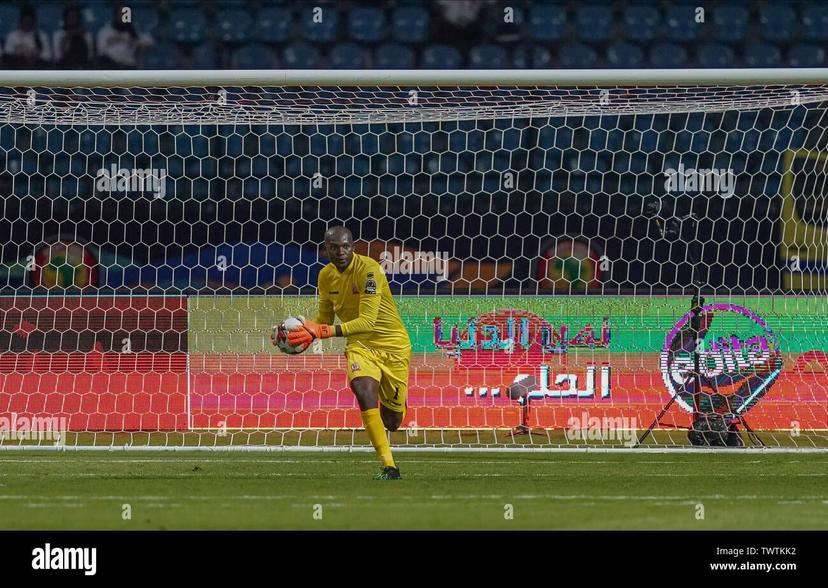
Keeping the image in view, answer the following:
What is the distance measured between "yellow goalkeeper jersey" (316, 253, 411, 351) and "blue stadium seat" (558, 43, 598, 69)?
896cm

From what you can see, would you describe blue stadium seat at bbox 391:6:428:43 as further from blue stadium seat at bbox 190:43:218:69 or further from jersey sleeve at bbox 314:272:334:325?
jersey sleeve at bbox 314:272:334:325

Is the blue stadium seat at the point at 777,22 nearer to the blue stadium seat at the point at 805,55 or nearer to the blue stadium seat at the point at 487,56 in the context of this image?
the blue stadium seat at the point at 805,55

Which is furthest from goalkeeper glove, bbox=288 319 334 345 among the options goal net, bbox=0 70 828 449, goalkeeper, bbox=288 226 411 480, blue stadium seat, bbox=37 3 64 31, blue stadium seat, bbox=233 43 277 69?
blue stadium seat, bbox=37 3 64 31

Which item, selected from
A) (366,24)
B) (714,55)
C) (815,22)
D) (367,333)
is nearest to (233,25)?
(366,24)

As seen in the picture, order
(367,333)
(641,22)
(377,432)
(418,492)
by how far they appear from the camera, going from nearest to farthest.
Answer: (418,492) < (377,432) < (367,333) < (641,22)

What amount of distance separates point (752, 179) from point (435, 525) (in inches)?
385

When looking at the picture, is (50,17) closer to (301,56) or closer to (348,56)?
(301,56)

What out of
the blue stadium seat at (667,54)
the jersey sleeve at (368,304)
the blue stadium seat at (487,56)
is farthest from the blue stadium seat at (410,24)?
the jersey sleeve at (368,304)

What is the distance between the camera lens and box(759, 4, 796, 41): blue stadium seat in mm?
15426

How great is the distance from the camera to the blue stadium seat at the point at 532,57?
593 inches

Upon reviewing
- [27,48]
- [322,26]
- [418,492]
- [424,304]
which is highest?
[322,26]

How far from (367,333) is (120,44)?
9.21m

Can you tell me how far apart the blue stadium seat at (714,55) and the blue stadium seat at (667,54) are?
7.5 inches

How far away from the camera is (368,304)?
6.46 meters
